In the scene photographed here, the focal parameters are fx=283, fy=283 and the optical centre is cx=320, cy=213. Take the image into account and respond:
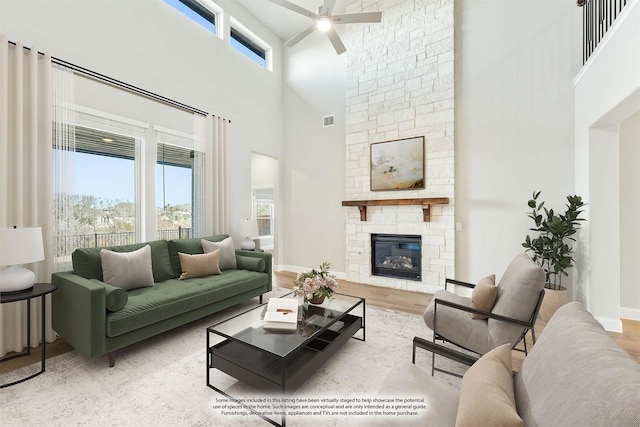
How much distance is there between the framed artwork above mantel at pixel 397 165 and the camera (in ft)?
14.6

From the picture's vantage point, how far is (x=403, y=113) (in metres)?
4.60

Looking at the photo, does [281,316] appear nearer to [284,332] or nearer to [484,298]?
[284,332]

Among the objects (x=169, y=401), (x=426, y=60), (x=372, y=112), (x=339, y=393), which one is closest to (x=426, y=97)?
(x=426, y=60)

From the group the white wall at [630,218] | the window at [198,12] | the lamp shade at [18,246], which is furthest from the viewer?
the window at [198,12]

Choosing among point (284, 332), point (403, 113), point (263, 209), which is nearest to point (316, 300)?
point (284, 332)

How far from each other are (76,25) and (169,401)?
3.78m

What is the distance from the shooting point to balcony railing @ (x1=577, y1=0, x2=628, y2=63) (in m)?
2.54

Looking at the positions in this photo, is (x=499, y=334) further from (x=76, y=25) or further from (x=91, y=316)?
(x=76, y=25)

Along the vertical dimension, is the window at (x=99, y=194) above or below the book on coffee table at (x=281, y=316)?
above

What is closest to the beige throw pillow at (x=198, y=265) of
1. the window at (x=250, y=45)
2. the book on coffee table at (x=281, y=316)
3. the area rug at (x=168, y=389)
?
the area rug at (x=168, y=389)

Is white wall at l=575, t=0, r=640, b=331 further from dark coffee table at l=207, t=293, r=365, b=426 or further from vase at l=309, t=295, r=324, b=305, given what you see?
vase at l=309, t=295, r=324, b=305

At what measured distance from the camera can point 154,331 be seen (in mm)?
2574

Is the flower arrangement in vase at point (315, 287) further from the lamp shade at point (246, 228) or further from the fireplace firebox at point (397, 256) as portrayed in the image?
the fireplace firebox at point (397, 256)

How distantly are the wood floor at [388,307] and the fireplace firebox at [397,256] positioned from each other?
12.1 inches
